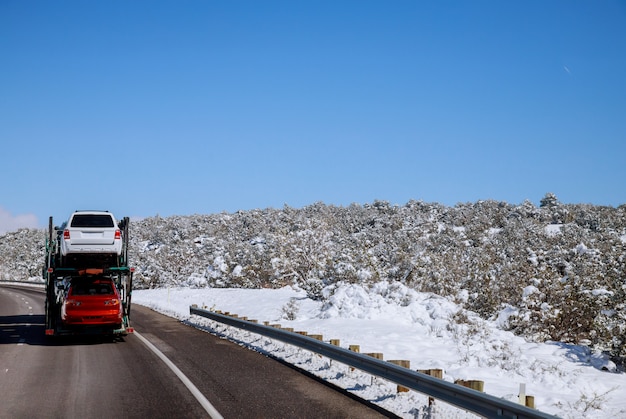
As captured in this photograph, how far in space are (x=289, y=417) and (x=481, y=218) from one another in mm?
74251

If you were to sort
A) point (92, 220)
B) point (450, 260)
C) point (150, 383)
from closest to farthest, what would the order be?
point (150, 383)
point (92, 220)
point (450, 260)

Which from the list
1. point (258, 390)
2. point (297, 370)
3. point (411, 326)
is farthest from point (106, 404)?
point (411, 326)

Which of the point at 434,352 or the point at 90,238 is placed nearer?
the point at 434,352

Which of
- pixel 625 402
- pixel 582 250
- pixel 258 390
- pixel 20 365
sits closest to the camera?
pixel 258 390

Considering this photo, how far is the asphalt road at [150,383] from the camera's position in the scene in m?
7.81

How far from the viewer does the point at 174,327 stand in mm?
19734

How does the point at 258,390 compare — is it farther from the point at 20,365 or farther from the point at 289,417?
the point at 20,365

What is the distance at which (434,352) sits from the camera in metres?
13.8

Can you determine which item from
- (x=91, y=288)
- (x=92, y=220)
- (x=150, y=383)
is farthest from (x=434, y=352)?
(x=92, y=220)

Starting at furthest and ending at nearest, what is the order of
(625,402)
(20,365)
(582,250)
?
(582,250), (20,365), (625,402)

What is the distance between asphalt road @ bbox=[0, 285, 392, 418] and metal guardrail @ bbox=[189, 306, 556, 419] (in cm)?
64

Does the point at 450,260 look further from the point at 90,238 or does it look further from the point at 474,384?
the point at 474,384

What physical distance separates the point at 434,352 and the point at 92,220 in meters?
11.0

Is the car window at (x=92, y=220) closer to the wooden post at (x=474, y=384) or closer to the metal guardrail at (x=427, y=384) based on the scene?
the metal guardrail at (x=427, y=384)
